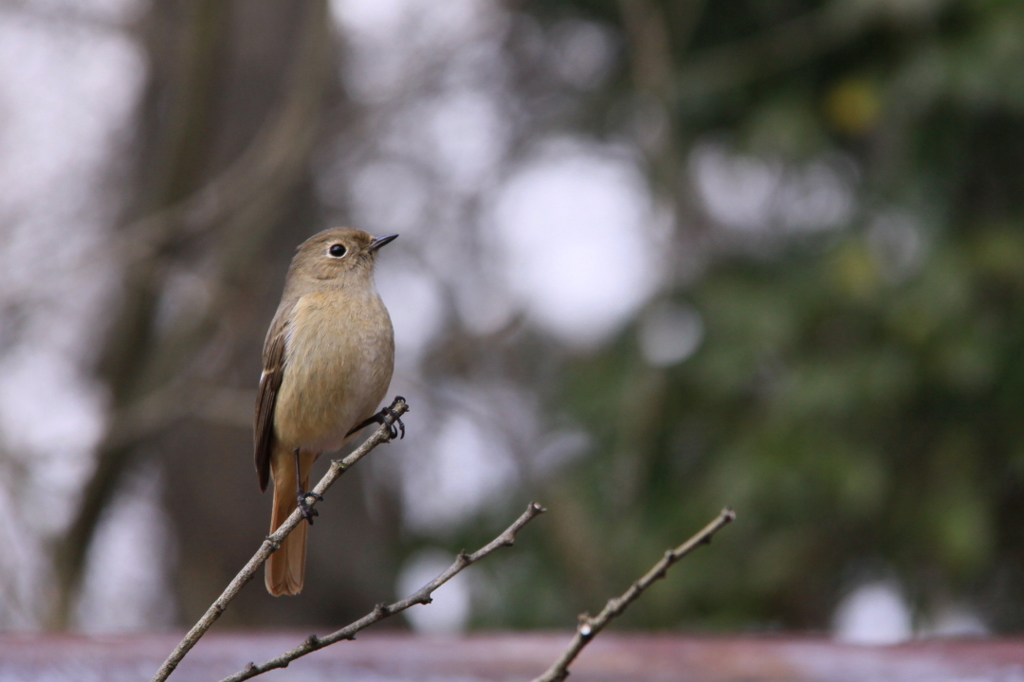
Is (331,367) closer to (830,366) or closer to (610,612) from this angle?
(610,612)

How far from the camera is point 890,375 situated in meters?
4.63

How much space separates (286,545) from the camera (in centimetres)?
184

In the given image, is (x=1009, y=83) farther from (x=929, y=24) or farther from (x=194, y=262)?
(x=194, y=262)

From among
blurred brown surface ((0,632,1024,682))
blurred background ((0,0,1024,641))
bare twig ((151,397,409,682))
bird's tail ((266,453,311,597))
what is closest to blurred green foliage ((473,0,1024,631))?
blurred background ((0,0,1024,641))

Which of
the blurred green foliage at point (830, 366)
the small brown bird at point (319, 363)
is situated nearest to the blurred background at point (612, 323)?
the blurred green foliage at point (830, 366)

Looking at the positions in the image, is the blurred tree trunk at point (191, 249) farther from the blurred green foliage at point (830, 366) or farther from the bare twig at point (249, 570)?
the bare twig at point (249, 570)

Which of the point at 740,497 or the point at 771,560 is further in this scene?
the point at 771,560

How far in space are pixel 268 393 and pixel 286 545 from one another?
2.54 ft

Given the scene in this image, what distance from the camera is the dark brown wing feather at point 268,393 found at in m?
2.46

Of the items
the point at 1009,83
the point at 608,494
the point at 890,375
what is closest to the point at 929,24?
the point at 1009,83

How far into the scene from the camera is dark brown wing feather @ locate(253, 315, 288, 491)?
2463 millimetres

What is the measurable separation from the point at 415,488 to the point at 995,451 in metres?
3.45

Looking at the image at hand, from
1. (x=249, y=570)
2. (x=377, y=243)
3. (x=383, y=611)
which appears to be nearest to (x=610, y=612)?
(x=383, y=611)

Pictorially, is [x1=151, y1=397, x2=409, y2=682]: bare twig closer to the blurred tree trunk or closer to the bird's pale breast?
the bird's pale breast
